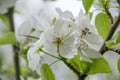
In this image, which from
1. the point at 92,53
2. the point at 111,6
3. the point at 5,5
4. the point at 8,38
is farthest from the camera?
the point at 5,5

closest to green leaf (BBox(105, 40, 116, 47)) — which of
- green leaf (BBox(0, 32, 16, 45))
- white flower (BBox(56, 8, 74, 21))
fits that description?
white flower (BBox(56, 8, 74, 21))

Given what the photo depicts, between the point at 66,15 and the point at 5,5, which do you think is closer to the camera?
the point at 66,15

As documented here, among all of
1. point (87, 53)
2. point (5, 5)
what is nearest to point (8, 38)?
point (5, 5)

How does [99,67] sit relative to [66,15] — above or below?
below

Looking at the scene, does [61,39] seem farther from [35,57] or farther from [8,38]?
[8,38]

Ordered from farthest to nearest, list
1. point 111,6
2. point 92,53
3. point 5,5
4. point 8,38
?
point 5,5 < point 8,38 < point 111,6 < point 92,53

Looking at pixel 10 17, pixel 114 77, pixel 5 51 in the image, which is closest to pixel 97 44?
pixel 10 17

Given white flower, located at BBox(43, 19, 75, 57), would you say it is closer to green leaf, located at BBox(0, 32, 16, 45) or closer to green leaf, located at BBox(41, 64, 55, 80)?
green leaf, located at BBox(41, 64, 55, 80)
